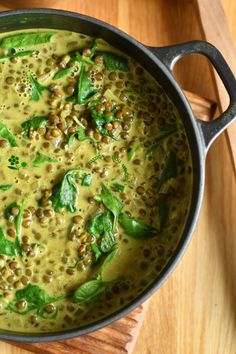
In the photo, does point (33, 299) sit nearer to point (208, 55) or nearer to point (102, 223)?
point (102, 223)

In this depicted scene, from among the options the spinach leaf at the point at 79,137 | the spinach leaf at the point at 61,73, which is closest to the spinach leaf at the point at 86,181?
the spinach leaf at the point at 79,137

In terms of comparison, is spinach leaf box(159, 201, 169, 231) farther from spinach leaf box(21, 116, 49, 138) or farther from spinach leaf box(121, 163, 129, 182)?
spinach leaf box(21, 116, 49, 138)

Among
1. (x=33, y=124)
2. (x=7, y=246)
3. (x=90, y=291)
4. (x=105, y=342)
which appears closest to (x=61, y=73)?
(x=33, y=124)

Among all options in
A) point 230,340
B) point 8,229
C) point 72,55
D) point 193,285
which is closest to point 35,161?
point 8,229

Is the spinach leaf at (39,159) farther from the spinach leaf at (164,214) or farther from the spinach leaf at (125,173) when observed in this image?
the spinach leaf at (164,214)

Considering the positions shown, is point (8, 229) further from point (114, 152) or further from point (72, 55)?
point (72, 55)

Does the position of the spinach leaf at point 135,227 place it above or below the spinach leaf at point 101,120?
below
